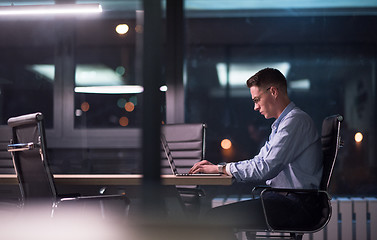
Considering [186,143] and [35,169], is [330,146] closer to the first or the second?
[186,143]

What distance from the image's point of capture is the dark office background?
5.03m

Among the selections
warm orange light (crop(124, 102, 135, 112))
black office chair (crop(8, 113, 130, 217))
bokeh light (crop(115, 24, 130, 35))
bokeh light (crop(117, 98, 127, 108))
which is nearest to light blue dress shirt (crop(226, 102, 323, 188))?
black office chair (crop(8, 113, 130, 217))

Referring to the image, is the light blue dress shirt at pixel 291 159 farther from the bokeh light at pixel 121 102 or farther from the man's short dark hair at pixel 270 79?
the bokeh light at pixel 121 102

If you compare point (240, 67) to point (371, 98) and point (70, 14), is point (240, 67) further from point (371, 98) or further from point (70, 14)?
point (70, 14)

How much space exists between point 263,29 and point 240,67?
562 millimetres

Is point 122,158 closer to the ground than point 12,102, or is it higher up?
closer to the ground

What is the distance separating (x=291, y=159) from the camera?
2.68m

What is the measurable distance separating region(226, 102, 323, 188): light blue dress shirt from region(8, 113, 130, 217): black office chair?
0.76 meters

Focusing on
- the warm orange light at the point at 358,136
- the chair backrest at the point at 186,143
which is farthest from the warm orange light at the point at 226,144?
the chair backrest at the point at 186,143

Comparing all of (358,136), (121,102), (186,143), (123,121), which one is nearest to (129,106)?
(121,102)

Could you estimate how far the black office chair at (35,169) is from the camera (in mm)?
2674

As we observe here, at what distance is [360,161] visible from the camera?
5727 millimetres

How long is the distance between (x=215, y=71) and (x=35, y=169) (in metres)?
3.90

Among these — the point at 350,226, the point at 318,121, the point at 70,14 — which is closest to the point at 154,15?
the point at 350,226
